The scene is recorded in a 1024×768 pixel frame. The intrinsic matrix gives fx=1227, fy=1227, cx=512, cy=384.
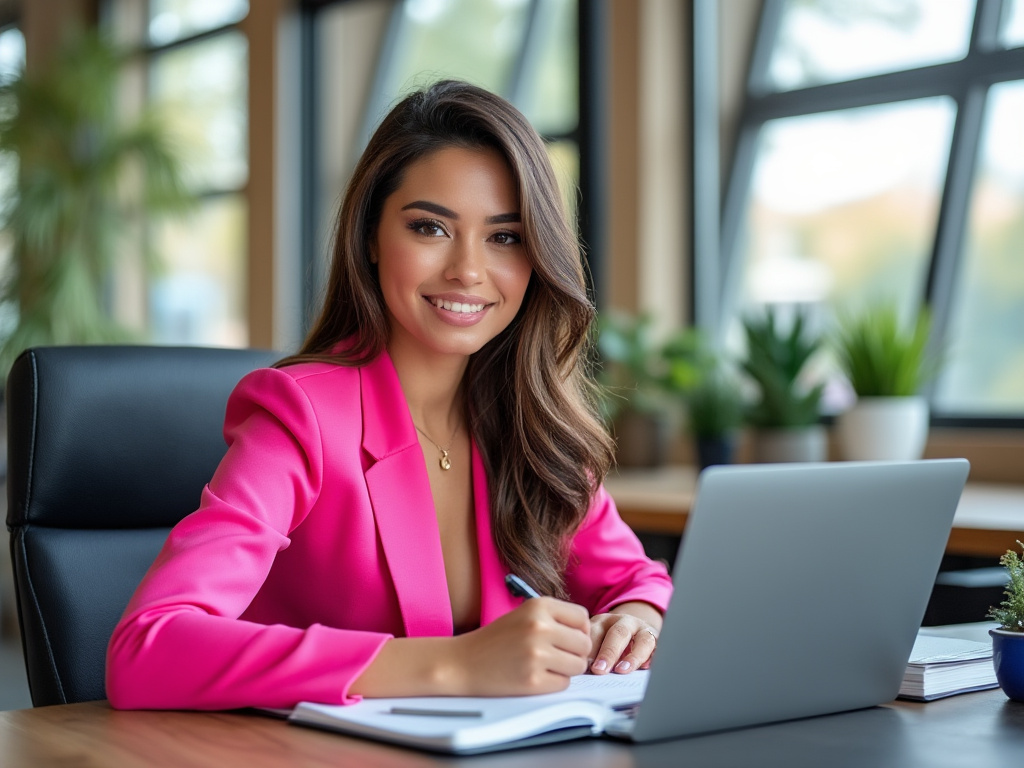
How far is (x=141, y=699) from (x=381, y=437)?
1.53ft

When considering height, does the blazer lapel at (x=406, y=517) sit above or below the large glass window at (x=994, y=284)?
below

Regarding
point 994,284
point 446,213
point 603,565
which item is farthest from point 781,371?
point 446,213

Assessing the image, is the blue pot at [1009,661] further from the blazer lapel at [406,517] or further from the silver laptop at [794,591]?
the blazer lapel at [406,517]

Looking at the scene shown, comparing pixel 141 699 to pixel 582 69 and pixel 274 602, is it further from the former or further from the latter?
pixel 582 69

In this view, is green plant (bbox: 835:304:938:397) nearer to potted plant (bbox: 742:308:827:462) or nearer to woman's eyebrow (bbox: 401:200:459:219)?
potted plant (bbox: 742:308:827:462)

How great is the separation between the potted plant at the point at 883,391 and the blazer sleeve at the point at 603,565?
148 cm

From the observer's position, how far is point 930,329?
138 inches

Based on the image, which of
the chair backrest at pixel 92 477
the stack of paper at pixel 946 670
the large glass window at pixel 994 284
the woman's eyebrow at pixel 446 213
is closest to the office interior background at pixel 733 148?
the large glass window at pixel 994 284

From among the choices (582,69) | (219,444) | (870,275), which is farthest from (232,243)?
(219,444)

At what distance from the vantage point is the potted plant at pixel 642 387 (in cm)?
353

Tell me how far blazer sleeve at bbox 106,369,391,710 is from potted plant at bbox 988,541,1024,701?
0.59 meters

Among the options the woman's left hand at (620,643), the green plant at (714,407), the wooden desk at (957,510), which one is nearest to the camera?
the woman's left hand at (620,643)

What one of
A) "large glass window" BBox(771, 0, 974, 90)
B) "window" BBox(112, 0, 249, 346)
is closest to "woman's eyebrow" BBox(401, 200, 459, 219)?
"large glass window" BBox(771, 0, 974, 90)

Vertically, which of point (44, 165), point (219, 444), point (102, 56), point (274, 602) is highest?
point (102, 56)
